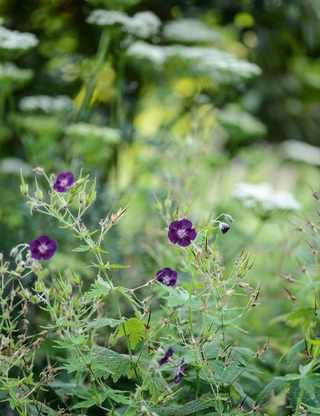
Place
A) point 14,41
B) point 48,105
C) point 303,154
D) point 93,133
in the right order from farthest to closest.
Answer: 1. point 303,154
2. point 48,105
3. point 93,133
4. point 14,41

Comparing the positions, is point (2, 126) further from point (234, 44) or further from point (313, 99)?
point (313, 99)

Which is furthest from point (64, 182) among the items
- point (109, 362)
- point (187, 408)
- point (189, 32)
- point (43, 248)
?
point (189, 32)

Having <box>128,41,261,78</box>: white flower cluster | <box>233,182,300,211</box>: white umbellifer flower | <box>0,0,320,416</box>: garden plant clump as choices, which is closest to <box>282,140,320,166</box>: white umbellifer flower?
<box>0,0,320,416</box>: garden plant clump

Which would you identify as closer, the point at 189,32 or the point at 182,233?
the point at 182,233

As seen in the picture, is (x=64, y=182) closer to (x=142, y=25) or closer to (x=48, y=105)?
(x=142, y=25)

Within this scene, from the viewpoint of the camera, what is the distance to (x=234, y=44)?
514 cm

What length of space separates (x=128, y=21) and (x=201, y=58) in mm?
398

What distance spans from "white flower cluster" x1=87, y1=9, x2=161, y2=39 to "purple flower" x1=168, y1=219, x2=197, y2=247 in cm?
155

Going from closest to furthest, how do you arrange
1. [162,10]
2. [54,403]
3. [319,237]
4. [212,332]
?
[212,332], [319,237], [54,403], [162,10]

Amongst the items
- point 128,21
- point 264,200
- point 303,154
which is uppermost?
point 128,21

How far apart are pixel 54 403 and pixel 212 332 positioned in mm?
614

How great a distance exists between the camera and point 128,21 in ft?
10.1

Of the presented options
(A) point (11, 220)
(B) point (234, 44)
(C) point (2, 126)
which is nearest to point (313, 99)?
(B) point (234, 44)

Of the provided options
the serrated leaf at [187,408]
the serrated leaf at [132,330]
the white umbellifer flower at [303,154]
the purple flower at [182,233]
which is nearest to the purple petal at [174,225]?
the purple flower at [182,233]
